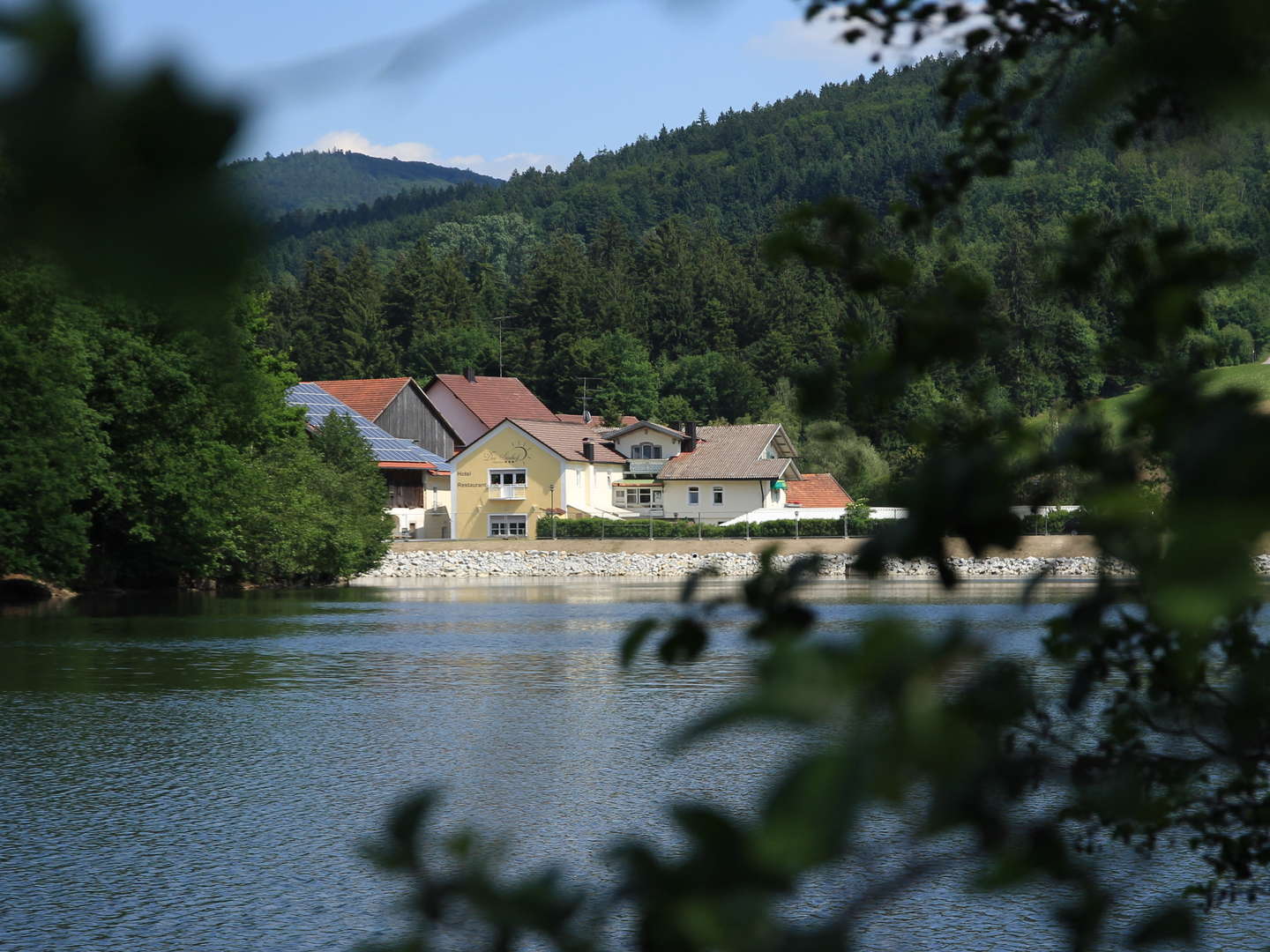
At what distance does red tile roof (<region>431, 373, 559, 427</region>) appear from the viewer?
3383 inches

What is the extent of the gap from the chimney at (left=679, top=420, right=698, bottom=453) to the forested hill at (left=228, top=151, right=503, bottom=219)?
74.5 metres

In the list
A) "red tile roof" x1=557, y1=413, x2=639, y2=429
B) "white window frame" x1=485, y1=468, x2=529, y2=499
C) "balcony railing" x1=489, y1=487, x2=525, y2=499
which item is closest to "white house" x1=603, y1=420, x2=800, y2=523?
"white window frame" x1=485, y1=468, x2=529, y2=499

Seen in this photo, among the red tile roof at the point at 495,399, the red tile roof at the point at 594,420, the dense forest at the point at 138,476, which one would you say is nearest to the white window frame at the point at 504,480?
the red tile roof at the point at 495,399

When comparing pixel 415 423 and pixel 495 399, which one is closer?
pixel 415 423

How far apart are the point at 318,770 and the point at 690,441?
204ft

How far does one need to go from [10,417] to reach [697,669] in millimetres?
17870

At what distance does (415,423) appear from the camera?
3068 inches

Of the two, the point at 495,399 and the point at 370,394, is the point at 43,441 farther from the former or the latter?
the point at 495,399

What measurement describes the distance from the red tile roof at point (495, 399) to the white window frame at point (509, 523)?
11.3 meters

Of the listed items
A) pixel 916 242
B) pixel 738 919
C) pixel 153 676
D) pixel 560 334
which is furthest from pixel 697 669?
pixel 560 334

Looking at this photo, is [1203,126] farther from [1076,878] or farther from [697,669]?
[697,669]

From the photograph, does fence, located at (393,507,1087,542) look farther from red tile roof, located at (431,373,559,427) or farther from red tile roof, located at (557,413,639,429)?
red tile roof, located at (557,413,639,429)

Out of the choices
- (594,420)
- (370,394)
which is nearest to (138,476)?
(370,394)

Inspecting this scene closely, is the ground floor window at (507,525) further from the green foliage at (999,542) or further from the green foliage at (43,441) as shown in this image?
the green foliage at (999,542)
